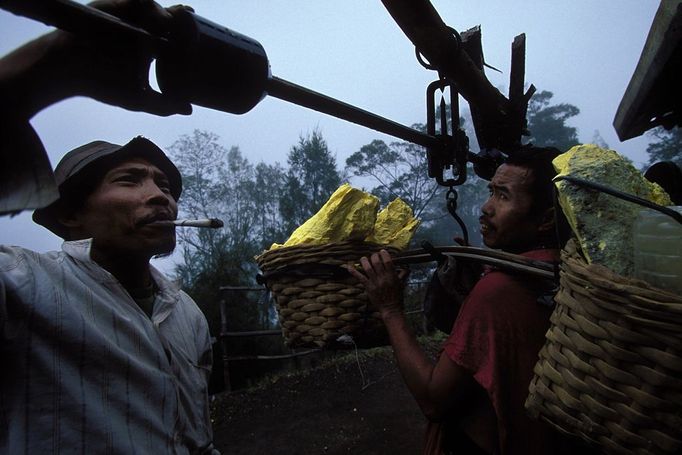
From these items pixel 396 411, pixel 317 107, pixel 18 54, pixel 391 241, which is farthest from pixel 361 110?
pixel 396 411

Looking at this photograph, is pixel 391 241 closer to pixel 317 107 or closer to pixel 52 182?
pixel 317 107

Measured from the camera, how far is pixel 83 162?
1501 mm

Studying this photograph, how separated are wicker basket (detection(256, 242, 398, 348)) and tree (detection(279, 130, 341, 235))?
2622 centimetres

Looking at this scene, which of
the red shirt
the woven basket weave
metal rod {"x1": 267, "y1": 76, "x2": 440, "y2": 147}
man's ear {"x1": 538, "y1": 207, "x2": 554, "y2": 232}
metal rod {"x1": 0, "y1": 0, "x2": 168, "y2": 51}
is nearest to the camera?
metal rod {"x1": 0, "y1": 0, "x2": 168, "y2": 51}

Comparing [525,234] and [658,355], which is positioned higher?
[525,234]

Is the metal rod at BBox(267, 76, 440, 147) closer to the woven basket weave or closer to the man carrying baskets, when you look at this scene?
the man carrying baskets

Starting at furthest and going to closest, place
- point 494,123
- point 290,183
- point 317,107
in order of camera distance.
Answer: point 290,183 < point 494,123 < point 317,107

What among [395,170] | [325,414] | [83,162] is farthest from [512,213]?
[395,170]

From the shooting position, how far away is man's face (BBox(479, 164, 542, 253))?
1.70 metres

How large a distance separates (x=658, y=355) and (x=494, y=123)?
171 cm

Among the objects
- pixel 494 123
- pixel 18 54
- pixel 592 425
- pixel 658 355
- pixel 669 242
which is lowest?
pixel 592 425

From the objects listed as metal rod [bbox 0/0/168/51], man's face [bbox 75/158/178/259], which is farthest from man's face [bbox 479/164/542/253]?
metal rod [bbox 0/0/168/51]

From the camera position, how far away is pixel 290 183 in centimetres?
2930

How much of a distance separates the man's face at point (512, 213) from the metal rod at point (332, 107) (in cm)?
58
